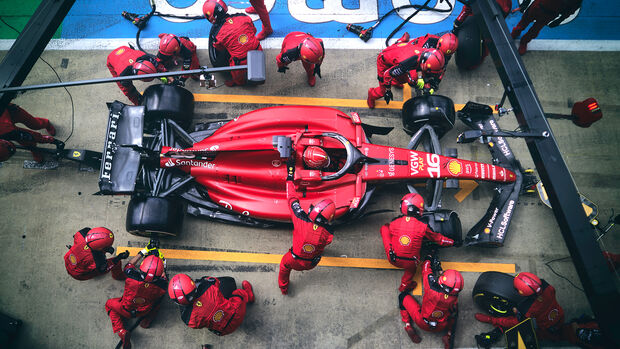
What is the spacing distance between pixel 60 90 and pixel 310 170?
5.32 m

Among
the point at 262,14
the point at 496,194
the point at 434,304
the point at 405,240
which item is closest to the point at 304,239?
the point at 405,240

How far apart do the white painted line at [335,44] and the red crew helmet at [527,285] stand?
4.65 meters

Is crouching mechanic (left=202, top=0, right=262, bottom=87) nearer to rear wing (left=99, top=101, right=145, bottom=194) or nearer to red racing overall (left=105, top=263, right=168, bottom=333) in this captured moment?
rear wing (left=99, top=101, right=145, bottom=194)

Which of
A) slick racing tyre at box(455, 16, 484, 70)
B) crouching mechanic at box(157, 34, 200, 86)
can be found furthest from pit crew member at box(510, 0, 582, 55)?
crouching mechanic at box(157, 34, 200, 86)

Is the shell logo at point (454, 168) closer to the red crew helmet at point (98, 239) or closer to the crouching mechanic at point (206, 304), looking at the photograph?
the crouching mechanic at point (206, 304)

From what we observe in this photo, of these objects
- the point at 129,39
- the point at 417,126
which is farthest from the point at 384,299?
the point at 129,39

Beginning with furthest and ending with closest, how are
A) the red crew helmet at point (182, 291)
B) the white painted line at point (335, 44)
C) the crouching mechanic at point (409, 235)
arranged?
the white painted line at point (335, 44)
the crouching mechanic at point (409, 235)
the red crew helmet at point (182, 291)

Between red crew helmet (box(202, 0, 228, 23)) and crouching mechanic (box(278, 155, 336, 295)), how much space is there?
2.89 m

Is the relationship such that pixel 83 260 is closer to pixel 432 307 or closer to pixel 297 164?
pixel 297 164

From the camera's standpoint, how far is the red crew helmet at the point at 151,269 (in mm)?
5125

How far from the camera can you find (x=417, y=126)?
626cm

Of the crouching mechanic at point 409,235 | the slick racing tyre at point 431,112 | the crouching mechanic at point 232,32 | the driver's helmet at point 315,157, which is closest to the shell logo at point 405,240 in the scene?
the crouching mechanic at point 409,235

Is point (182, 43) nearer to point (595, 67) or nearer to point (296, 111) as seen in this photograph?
point (296, 111)

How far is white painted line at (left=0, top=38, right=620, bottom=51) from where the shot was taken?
7359 millimetres
